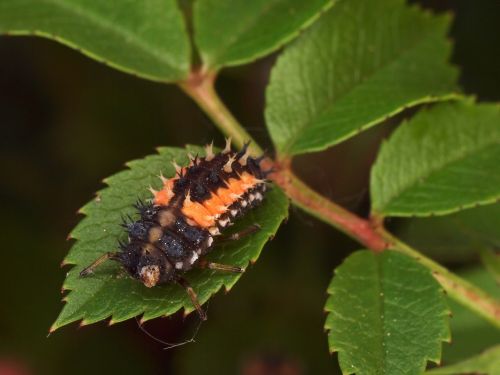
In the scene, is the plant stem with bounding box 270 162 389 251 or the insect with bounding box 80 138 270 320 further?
the plant stem with bounding box 270 162 389 251

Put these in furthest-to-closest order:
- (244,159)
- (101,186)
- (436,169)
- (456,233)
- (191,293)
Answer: (101,186), (456,233), (436,169), (244,159), (191,293)

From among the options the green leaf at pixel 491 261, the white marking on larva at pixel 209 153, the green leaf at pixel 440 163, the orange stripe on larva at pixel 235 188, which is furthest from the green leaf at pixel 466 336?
the white marking on larva at pixel 209 153

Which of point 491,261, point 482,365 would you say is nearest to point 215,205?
point 482,365

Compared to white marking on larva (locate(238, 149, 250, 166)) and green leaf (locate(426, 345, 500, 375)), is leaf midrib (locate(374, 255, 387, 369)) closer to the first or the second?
green leaf (locate(426, 345, 500, 375))

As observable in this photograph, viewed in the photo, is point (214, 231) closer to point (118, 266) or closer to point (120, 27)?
point (118, 266)

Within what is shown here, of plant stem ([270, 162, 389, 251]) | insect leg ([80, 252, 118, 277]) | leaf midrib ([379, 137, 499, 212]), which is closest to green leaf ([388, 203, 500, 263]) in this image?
leaf midrib ([379, 137, 499, 212])

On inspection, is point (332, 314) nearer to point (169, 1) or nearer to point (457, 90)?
point (457, 90)
